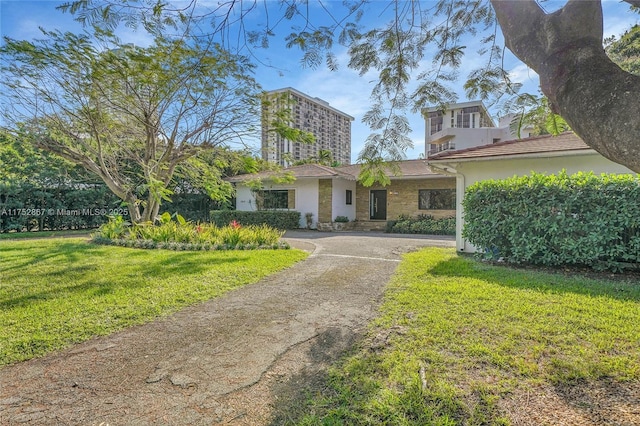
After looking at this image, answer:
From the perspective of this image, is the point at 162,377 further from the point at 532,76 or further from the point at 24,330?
the point at 532,76

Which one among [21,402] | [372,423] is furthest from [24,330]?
[372,423]

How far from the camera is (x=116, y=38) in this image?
862cm

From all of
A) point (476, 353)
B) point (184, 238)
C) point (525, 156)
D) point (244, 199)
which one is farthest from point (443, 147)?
point (476, 353)

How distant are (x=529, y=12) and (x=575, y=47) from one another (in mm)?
546

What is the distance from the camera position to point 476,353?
322 centimetres

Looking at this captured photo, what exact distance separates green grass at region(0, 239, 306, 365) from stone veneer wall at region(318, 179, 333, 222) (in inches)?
383

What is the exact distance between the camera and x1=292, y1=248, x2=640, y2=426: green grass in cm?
242

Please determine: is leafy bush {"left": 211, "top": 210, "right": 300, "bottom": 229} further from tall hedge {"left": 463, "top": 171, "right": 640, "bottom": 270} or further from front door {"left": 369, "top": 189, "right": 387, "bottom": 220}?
tall hedge {"left": 463, "top": 171, "right": 640, "bottom": 270}

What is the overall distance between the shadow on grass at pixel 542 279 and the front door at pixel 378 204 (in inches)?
524

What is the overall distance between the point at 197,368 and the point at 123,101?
382 inches

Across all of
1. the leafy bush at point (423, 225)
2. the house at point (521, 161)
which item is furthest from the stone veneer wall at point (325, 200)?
the house at point (521, 161)

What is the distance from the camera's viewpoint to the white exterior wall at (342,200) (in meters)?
19.5

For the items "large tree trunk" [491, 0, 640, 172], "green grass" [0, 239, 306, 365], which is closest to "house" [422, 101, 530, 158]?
"green grass" [0, 239, 306, 365]

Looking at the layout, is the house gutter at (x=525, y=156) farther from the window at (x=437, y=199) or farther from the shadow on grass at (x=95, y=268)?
the window at (x=437, y=199)
